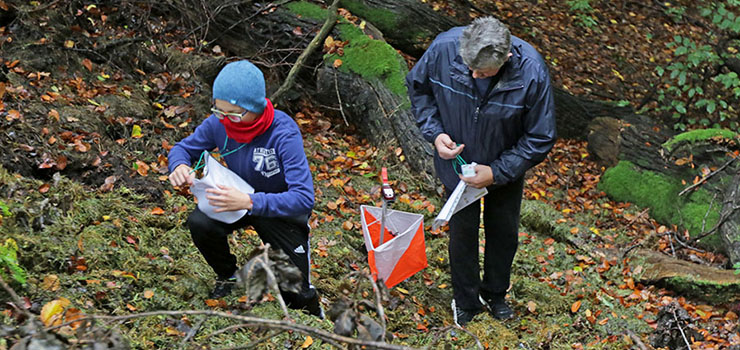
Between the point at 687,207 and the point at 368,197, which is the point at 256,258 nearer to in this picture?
the point at 368,197

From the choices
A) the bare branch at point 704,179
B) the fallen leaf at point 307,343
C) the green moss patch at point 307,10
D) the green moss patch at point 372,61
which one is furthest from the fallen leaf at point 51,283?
the bare branch at point 704,179

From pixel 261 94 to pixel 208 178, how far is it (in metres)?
0.50

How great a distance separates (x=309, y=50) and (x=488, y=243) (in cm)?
323

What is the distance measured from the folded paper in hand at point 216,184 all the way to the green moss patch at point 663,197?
4.44 metres

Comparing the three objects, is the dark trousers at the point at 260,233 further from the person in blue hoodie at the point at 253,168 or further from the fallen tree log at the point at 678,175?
the fallen tree log at the point at 678,175

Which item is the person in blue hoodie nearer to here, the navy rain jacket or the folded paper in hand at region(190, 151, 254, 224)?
the folded paper in hand at region(190, 151, 254, 224)

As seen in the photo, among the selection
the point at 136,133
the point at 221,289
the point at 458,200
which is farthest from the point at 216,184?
the point at 136,133

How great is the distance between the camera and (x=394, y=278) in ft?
13.7

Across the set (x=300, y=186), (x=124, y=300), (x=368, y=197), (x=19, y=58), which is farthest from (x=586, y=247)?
(x=19, y=58)

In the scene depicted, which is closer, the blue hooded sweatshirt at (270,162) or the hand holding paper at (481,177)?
the blue hooded sweatshirt at (270,162)

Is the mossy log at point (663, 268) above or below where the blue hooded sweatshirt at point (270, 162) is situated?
below

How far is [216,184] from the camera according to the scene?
121 inches

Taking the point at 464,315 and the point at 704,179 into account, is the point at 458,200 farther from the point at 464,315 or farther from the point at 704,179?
the point at 704,179

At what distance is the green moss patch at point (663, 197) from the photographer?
581cm
